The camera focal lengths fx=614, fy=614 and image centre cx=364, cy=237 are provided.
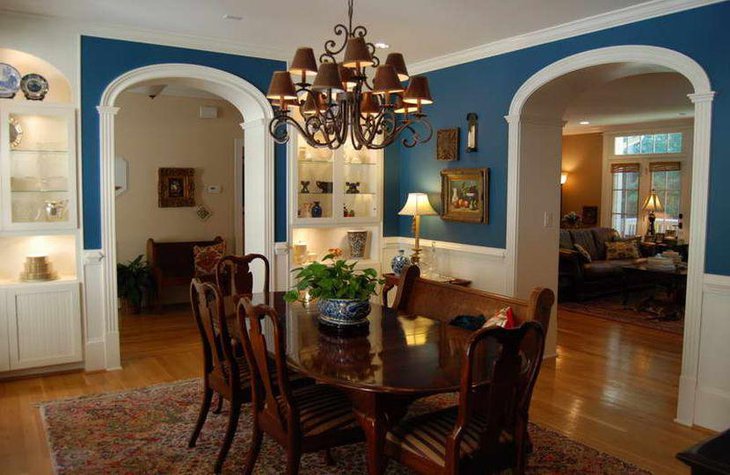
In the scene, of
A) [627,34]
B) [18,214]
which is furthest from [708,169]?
[18,214]

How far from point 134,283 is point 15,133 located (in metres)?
2.63

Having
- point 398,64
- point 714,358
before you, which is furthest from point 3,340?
point 714,358

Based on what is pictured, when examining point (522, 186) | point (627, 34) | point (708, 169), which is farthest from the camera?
point (522, 186)

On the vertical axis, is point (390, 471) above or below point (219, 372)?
below

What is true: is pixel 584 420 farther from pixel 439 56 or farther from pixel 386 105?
pixel 439 56

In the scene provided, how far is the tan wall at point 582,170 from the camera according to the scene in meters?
11.2

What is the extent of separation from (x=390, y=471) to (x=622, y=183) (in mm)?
9084

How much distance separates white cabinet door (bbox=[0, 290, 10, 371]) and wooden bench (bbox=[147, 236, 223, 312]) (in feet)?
8.10

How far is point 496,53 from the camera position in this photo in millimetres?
5125

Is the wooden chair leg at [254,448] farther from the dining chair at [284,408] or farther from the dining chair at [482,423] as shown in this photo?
the dining chair at [482,423]

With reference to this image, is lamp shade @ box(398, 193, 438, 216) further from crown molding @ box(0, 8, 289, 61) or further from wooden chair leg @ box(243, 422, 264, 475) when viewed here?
wooden chair leg @ box(243, 422, 264, 475)

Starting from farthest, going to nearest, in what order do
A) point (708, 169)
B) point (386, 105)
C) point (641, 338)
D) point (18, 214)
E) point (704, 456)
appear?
point (641, 338) < point (18, 214) < point (708, 169) < point (386, 105) < point (704, 456)

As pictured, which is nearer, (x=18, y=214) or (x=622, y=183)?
(x=18, y=214)

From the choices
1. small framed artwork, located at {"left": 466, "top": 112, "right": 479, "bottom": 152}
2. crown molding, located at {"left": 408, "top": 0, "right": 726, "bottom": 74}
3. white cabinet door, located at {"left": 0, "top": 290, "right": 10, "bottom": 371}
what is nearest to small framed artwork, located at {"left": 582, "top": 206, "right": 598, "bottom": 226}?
crown molding, located at {"left": 408, "top": 0, "right": 726, "bottom": 74}
